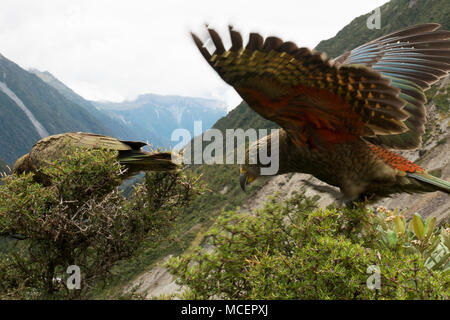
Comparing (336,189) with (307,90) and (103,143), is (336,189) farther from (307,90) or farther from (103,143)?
(103,143)

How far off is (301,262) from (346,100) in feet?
5.37

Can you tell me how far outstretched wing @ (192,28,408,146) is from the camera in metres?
2.40

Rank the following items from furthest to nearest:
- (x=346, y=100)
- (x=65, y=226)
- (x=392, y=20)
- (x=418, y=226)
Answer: (x=392, y=20) → (x=418, y=226) → (x=65, y=226) → (x=346, y=100)

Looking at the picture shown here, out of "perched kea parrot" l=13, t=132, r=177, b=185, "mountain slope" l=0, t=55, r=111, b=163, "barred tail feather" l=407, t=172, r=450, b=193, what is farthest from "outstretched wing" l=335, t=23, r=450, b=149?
"mountain slope" l=0, t=55, r=111, b=163

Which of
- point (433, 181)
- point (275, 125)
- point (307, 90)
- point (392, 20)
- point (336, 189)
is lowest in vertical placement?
point (275, 125)

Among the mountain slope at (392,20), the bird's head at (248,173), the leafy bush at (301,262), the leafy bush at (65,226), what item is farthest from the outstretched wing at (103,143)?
the mountain slope at (392,20)

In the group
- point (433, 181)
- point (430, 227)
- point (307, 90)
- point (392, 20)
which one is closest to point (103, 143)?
point (307, 90)

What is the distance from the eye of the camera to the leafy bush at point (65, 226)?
3.14 meters

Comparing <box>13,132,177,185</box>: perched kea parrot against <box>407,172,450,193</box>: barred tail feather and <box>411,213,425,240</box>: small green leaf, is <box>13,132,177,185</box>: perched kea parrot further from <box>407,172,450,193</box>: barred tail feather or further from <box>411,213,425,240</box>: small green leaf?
<box>411,213,425,240</box>: small green leaf

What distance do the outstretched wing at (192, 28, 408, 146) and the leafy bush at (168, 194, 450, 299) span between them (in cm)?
83

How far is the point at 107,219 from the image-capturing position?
10.8 ft

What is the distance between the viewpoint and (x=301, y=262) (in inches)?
90.3

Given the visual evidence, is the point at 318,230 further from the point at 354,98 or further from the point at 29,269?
the point at 29,269

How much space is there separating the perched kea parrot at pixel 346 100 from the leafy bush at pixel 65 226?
74.2 inches
